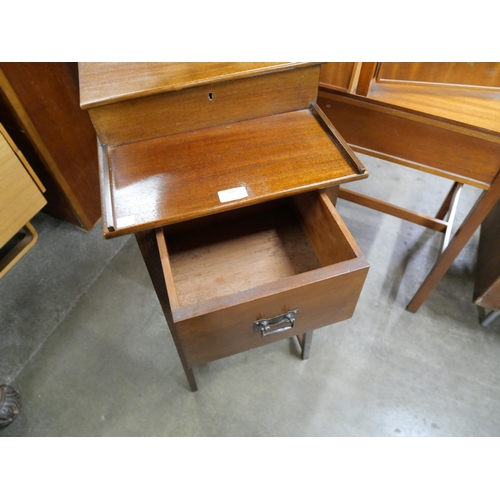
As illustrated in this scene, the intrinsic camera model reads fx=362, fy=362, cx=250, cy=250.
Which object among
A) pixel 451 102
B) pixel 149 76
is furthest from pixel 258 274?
pixel 451 102

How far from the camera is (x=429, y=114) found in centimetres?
88

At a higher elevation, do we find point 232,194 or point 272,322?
point 232,194

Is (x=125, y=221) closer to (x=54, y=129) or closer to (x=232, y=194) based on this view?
(x=232, y=194)

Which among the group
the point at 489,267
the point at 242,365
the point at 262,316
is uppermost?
the point at 262,316

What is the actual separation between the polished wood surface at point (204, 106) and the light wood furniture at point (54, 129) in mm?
530

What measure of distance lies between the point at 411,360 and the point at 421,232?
599 mm

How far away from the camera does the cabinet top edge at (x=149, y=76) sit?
2.42 ft

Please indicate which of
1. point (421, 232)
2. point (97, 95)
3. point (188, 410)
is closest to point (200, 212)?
point (97, 95)

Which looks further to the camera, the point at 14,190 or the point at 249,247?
the point at 14,190

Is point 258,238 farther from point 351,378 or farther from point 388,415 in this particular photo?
point 388,415

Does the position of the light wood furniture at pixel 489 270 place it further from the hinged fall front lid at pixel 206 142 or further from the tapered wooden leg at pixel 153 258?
the tapered wooden leg at pixel 153 258

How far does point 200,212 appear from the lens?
0.70 metres

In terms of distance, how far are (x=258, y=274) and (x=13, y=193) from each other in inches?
33.3

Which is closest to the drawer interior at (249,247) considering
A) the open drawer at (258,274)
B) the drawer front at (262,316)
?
the open drawer at (258,274)
